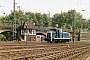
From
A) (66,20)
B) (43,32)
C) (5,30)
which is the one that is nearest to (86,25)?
(66,20)

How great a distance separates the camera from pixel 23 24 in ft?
261

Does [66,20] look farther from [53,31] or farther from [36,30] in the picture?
[53,31]

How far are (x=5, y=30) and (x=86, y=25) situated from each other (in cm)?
8610

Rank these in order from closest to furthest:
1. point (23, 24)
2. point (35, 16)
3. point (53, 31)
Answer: point (53, 31) < point (23, 24) < point (35, 16)

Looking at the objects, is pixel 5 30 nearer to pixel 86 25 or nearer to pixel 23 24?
pixel 23 24

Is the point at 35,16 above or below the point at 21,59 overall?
above

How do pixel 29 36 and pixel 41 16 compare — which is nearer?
pixel 29 36

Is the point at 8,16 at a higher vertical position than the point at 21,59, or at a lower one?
higher

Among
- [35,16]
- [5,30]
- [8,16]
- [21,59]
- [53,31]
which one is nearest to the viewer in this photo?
[21,59]

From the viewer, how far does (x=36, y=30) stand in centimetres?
8506

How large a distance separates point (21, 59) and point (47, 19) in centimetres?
14688

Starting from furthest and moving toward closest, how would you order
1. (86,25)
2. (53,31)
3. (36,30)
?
1. (86,25)
2. (36,30)
3. (53,31)

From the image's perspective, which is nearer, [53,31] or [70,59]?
[70,59]

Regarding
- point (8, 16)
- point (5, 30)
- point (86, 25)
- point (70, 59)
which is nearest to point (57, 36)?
point (5, 30)
